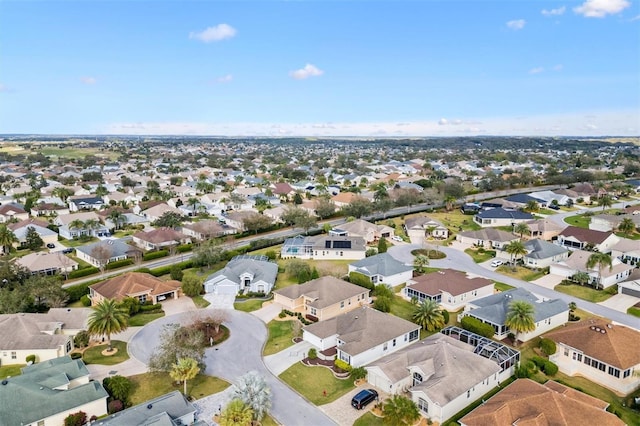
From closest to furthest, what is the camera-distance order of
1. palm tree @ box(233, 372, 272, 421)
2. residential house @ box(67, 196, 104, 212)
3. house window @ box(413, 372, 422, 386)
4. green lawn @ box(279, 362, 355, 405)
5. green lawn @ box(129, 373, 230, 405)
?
1. palm tree @ box(233, 372, 272, 421)
2. green lawn @ box(279, 362, 355, 405)
3. green lawn @ box(129, 373, 230, 405)
4. house window @ box(413, 372, 422, 386)
5. residential house @ box(67, 196, 104, 212)

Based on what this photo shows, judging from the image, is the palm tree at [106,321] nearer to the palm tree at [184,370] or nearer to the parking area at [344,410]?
the palm tree at [184,370]

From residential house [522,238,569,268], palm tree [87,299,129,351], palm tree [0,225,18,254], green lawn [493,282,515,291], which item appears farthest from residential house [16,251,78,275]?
residential house [522,238,569,268]

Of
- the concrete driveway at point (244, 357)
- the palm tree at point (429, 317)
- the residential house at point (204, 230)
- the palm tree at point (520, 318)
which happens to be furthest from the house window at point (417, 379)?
the residential house at point (204, 230)

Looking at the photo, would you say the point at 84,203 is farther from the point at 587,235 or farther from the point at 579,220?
the point at 579,220

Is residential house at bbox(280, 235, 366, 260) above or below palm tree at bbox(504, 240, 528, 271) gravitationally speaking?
below

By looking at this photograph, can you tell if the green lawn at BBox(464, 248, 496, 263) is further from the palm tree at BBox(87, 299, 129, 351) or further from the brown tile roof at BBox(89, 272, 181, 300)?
the palm tree at BBox(87, 299, 129, 351)

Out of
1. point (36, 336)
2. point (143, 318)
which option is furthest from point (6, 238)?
point (36, 336)
